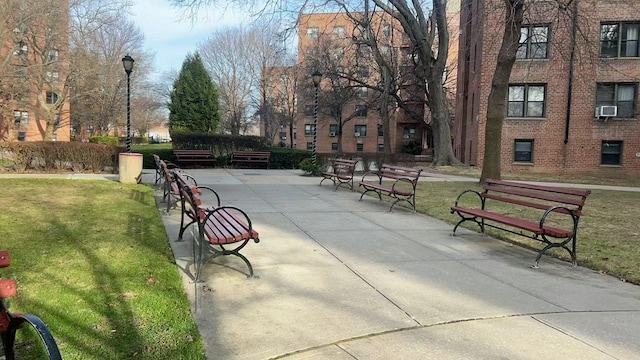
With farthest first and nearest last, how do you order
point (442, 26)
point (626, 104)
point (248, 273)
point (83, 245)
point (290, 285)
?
point (626, 104) → point (442, 26) → point (83, 245) → point (248, 273) → point (290, 285)

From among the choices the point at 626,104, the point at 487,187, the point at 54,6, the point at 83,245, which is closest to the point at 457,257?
the point at 487,187

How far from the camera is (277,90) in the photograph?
59.2 meters

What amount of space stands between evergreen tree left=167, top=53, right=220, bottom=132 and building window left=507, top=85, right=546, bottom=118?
23526 mm

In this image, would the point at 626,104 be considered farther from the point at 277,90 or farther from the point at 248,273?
the point at 277,90

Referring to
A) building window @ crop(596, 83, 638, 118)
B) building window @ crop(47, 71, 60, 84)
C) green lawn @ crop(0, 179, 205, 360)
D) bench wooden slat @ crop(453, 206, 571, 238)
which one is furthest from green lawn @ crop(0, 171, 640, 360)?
building window @ crop(47, 71, 60, 84)

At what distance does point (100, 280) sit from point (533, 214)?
8.72 meters

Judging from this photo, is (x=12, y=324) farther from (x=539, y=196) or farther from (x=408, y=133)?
(x=408, y=133)

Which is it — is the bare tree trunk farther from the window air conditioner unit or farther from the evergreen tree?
the evergreen tree

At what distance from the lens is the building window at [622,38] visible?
25.2 metres

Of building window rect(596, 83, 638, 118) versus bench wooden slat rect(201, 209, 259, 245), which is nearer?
bench wooden slat rect(201, 209, 259, 245)

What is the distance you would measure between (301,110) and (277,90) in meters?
4.35

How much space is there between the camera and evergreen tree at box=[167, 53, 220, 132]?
125 feet

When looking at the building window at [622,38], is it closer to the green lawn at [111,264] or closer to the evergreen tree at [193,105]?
the green lawn at [111,264]

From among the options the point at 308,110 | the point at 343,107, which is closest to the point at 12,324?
the point at 343,107
